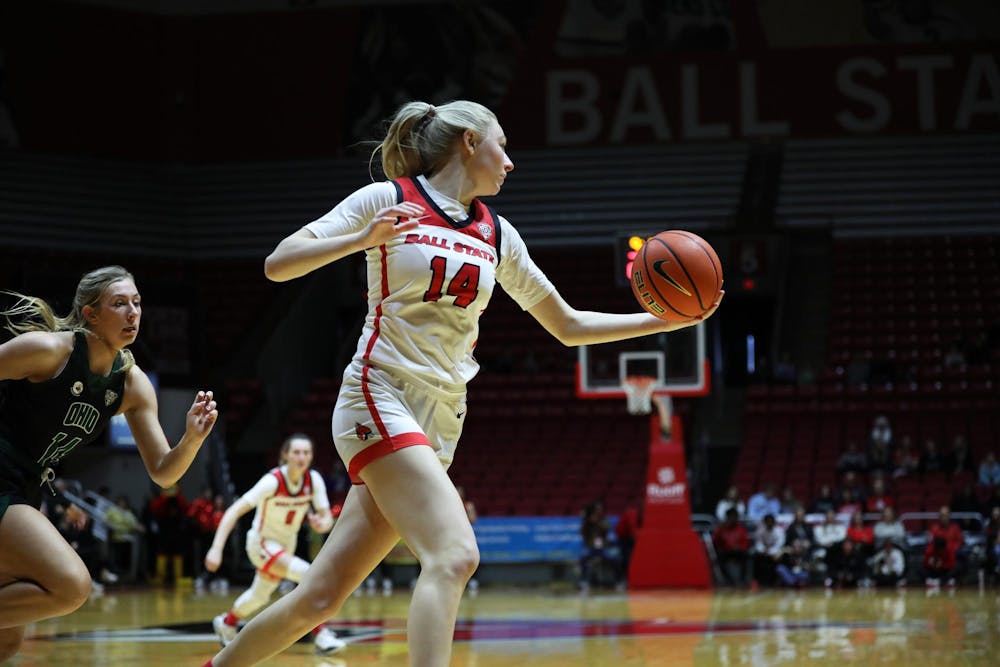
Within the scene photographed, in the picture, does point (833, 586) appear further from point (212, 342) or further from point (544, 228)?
point (212, 342)

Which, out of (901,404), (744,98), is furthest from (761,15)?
(901,404)

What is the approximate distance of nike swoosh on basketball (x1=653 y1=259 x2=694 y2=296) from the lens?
4.18 metres

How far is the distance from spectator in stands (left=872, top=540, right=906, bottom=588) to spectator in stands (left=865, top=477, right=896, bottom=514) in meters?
0.87

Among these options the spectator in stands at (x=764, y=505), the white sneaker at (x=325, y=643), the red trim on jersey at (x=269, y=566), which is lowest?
the spectator in stands at (x=764, y=505)

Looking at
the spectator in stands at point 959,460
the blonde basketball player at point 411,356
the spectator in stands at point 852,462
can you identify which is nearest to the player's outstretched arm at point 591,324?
the blonde basketball player at point 411,356

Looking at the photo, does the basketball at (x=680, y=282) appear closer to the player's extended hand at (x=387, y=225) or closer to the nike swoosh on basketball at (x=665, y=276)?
the nike swoosh on basketball at (x=665, y=276)

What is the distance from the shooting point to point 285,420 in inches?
861

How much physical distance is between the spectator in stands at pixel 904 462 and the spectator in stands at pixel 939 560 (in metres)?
2.20

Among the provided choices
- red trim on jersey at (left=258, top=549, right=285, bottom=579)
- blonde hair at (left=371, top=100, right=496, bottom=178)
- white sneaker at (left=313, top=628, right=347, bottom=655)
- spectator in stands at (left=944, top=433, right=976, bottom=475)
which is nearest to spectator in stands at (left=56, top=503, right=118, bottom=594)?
red trim on jersey at (left=258, top=549, right=285, bottom=579)

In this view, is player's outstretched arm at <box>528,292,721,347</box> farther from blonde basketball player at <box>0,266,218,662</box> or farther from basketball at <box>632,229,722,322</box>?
blonde basketball player at <box>0,266,218,662</box>

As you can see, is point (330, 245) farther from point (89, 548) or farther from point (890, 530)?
point (890, 530)

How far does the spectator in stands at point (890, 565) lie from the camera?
1573 cm

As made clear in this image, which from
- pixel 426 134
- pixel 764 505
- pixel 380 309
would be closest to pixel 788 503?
pixel 764 505

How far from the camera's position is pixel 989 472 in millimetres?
17172
